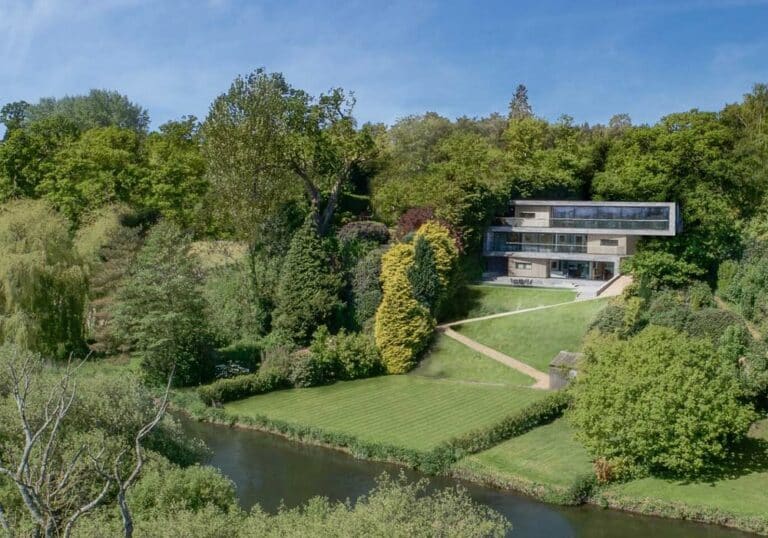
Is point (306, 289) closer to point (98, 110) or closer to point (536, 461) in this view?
point (536, 461)

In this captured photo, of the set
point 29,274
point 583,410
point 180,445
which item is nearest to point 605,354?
point 583,410

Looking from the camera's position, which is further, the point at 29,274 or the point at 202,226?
the point at 202,226

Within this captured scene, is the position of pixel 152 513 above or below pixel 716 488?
above

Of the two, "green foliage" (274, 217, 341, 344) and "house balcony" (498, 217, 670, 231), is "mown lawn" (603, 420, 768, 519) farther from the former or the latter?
"green foliage" (274, 217, 341, 344)

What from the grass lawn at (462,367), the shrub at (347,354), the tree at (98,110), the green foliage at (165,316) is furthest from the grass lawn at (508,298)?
the tree at (98,110)

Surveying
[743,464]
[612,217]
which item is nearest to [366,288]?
[612,217]

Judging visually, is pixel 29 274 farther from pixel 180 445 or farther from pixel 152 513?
pixel 152 513
